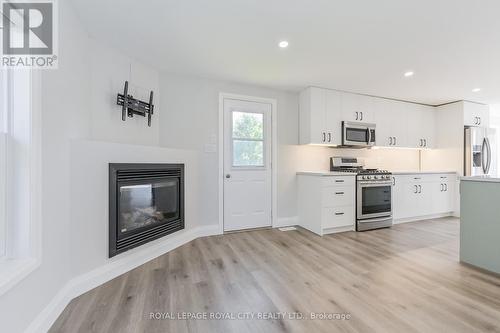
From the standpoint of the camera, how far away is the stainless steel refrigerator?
14.1 ft

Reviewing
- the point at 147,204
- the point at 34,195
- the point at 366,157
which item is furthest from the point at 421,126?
the point at 34,195

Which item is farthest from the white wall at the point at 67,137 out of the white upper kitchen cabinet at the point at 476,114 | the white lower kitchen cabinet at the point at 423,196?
the white upper kitchen cabinet at the point at 476,114

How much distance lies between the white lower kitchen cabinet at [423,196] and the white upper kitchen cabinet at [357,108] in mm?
1185

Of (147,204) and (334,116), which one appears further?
(334,116)

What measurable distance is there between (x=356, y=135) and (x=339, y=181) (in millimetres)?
1052

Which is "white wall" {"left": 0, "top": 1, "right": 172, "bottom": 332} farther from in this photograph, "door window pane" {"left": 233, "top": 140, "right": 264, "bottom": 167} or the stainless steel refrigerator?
the stainless steel refrigerator

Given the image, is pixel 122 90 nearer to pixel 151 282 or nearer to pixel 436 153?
pixel 151 282

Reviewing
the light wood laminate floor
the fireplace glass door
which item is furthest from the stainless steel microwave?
the fireplace glass door

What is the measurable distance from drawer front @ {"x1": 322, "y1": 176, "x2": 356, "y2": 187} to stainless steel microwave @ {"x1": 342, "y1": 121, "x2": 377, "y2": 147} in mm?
693

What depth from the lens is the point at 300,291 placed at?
1830 millimetres

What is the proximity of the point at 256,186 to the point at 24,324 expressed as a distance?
2.82 m

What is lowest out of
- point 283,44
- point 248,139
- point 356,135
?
point 248,139

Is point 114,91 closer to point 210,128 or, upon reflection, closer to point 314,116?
point 210,128

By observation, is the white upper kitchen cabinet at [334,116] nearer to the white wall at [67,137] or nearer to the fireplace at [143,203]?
the fireplace at [143,203]
